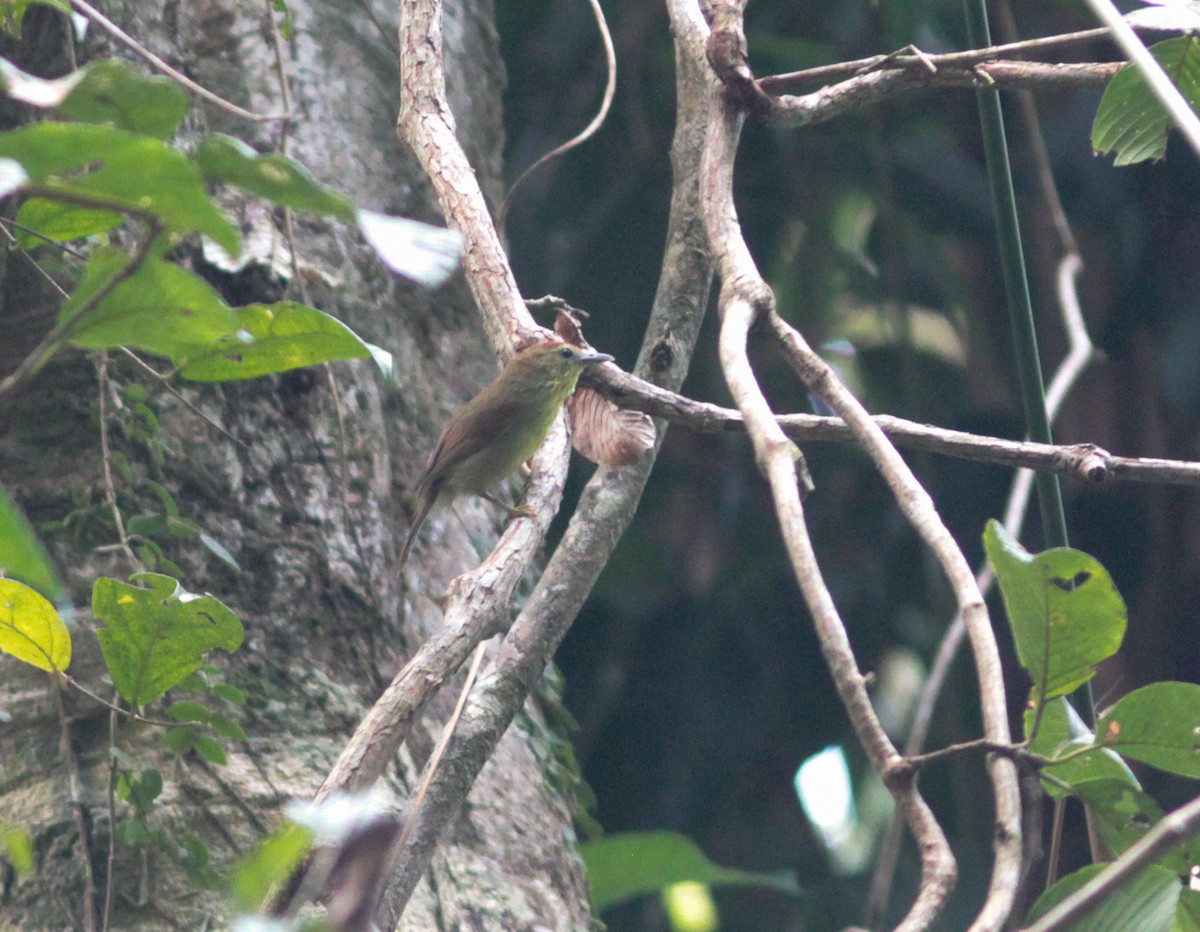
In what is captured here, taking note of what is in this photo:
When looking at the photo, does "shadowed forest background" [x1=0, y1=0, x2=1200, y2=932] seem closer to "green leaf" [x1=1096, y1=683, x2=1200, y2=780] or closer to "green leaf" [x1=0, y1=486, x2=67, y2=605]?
"green leaf" [x1=1096, y1=683, x2=1200, y2=780]

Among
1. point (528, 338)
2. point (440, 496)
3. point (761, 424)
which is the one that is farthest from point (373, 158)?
point (761, 424)

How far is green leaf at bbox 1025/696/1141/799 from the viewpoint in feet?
4.46

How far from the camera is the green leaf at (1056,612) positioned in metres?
1.23

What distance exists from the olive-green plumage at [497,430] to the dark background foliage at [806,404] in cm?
183

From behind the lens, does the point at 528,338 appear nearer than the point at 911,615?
Yes

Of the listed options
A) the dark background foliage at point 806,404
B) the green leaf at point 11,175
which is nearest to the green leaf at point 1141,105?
the green leaf at point 11,175

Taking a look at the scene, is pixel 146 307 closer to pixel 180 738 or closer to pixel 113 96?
pixel 113 96

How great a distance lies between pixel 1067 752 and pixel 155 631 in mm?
1106

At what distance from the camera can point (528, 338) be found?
2.07m

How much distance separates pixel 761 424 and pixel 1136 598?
4.06m

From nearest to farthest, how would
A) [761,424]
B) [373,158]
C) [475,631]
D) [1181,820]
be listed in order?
[1181,820] → [761,424] → [475,631] → [373,158]

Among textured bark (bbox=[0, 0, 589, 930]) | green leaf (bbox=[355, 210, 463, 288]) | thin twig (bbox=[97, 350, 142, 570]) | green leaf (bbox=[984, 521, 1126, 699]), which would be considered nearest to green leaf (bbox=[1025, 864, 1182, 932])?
green leaf (bbox=[984, 521, 1126, 699])

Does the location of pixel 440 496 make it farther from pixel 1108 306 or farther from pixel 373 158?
pixel 1108 306

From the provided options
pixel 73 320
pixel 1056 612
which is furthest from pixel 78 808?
pixel 1056 612
